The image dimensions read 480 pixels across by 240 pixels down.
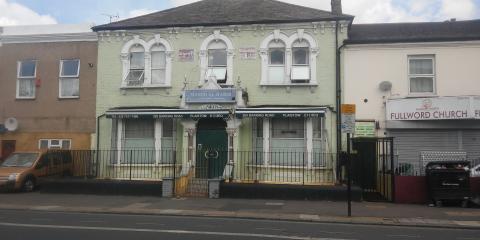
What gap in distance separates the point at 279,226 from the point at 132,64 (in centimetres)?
1185

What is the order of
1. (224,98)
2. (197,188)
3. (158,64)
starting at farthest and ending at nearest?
(158,64)
(224,98)
(197,188)

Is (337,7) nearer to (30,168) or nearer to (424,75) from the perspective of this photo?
(424,75)

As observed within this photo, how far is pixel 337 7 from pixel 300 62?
281cm

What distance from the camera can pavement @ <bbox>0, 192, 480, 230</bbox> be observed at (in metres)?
11.7

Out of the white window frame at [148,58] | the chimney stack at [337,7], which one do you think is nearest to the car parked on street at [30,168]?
the white window frame at [148,58]

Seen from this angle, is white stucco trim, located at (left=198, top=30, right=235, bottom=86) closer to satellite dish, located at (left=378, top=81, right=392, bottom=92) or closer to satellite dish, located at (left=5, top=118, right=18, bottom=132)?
satellite dish, located at (left=378, top=81, right=392, bottom=92)

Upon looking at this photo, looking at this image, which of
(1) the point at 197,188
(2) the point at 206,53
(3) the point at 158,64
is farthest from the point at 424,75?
(3) the point at 158,64

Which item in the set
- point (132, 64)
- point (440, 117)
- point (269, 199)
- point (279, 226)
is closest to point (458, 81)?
point (440, 117)

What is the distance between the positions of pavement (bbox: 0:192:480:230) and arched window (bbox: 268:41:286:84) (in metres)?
5.80

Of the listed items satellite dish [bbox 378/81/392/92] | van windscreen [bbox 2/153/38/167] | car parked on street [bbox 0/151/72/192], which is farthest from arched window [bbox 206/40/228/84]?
van windscreen [bbox 2/153/38/167]

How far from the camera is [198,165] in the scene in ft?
61.2

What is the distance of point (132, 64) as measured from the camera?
19953 mm

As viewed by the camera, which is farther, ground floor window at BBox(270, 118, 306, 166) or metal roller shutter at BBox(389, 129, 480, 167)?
ground floor window at BBox(270, 118, 306, 166)

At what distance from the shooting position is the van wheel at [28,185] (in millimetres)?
17264
